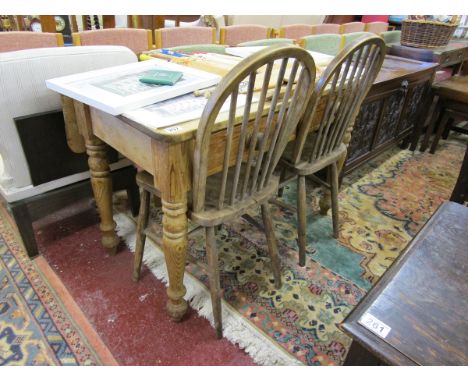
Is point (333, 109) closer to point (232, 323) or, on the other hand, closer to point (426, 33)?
point (232, 323)

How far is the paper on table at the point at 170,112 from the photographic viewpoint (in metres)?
0.79

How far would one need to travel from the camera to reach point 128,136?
3.03ft

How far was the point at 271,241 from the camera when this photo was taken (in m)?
1.22

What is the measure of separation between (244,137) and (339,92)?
0.47 meters

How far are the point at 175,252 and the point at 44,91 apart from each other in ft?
2.33

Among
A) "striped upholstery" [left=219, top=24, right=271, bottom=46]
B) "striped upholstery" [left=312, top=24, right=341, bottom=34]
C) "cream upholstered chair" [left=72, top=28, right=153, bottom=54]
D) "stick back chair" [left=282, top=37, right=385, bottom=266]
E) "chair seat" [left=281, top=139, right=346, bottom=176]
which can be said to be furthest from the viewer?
"striped upholstery" [left=312, top=24, right=341, bottom=34]

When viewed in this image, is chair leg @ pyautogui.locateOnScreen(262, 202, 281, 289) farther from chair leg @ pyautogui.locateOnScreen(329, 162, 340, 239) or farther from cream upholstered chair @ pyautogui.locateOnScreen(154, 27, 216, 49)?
cream upholstered chair @ pyautogui.locateOnScreen(154, 27, 216, 49)

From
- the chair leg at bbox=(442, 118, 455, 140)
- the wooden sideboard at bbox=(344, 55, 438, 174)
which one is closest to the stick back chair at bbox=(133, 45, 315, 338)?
the wooden sideboard at bbox=(344, 55, 438, 174)

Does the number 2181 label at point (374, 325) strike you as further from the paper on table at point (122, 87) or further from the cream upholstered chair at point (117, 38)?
the cream upholstered chair at point (117, 38)

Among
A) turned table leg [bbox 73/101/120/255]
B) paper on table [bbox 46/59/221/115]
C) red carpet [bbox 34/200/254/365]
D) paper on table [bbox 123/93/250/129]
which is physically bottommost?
red carpet [bbox 34/200/254/365]

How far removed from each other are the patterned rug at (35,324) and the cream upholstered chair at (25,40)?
0.98 meters

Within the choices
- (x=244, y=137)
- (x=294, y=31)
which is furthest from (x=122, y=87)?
(x=294, y=31)

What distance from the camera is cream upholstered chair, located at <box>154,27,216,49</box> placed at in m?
2.01

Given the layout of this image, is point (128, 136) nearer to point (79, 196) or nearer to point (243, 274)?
point (79, 196)
